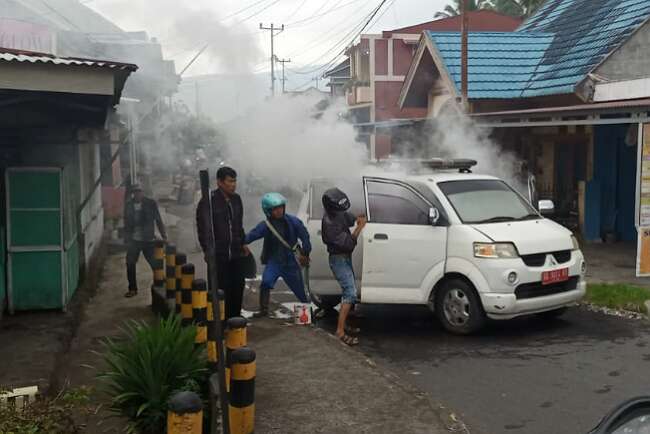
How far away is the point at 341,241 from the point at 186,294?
67.4 inches

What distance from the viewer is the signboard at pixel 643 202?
10.5 m

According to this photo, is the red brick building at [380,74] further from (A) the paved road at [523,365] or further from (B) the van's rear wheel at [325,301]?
(A) the paved road at [523,365]

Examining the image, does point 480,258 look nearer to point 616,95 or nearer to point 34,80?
point 34,80

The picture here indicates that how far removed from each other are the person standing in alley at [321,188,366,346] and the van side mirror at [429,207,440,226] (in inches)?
30.9

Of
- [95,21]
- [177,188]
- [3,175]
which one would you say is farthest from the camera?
[177,188]

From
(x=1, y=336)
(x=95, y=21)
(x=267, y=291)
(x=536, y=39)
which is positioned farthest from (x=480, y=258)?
(x=95, y=21)

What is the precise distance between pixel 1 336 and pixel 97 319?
1.41 metres

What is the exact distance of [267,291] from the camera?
332 inches

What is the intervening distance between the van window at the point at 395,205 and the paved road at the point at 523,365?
1.29m

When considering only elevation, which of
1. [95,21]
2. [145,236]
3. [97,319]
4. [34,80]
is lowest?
[97,319]

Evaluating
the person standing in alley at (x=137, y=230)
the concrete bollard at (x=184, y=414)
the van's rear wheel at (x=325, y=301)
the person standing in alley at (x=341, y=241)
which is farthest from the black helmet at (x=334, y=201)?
the concrete bollard at (x=184, y=414)

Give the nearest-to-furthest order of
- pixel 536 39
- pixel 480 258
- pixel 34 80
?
pixel 34 80 → pixel 480 258 → pixel 536 39

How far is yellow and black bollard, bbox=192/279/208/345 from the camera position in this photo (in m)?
5.82

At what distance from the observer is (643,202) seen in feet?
34.8
